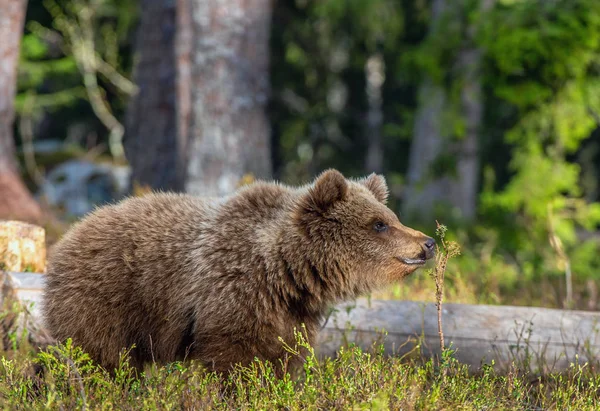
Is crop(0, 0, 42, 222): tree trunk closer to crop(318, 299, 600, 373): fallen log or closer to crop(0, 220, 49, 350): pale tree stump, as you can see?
crop(0, 220, 49, 350): pale tree stump

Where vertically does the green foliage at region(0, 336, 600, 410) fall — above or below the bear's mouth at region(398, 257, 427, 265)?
below

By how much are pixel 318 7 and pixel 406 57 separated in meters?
3.77

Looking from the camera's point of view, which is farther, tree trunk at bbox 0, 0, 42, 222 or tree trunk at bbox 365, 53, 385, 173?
tree trunk at bbox 365, 53, 385, 173

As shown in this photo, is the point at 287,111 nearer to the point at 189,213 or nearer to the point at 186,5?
the point at 186,5

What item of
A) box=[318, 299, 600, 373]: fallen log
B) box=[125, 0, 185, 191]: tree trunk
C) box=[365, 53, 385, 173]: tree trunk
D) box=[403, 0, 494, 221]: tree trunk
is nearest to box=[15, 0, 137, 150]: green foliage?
box=[125, 0, 185, 191]: tree trunk

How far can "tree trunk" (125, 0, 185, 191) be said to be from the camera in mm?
12500

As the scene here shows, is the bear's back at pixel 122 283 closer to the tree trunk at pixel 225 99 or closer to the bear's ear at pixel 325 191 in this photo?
the bear's ear at pixel 325 191

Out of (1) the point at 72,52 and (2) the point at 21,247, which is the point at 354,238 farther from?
(1) the point at 72,52

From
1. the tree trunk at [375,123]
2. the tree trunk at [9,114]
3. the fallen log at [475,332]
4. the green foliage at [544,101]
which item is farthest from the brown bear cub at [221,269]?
the tree trunk at [375,123]

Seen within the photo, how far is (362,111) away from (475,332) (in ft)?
47.9

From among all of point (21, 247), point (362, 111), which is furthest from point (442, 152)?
point (362, 111)

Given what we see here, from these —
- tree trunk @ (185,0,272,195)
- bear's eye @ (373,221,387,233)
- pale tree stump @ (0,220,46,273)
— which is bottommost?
pale tree stump @ (0,220,46,273)

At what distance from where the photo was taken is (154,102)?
1276 cm

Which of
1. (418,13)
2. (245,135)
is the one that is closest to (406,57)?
(245,135)
